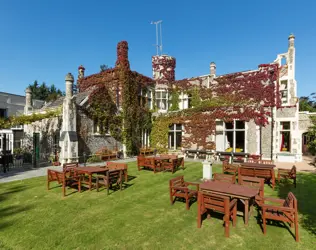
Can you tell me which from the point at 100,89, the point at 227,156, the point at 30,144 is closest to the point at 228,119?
the point at 227,156

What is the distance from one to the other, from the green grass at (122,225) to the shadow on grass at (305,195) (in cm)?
3

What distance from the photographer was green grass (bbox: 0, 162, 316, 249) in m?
4.15

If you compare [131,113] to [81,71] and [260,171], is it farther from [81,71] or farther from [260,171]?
[260,171]

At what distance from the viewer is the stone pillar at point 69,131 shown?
13406 mm

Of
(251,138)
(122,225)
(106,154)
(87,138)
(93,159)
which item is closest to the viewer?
(122,225)

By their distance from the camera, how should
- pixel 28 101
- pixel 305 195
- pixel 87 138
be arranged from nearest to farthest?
pixel 305 195 → pixel 87 138 → pixel 28 101

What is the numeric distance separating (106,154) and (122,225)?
11.6 metres

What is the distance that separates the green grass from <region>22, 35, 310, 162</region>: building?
25.0ft

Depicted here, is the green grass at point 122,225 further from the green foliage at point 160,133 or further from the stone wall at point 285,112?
the green foliage at point 160,133

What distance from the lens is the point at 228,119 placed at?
16312mm

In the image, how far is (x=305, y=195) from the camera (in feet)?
24.0

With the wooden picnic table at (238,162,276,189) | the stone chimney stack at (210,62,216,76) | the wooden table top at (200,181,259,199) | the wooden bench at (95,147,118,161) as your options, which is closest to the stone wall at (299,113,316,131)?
the stone chimney stack at (210,62,216,76)

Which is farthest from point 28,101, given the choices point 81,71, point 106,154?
point 106,154

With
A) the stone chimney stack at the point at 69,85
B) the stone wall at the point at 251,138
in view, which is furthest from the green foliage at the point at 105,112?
the stone wall at the point at 251,138
